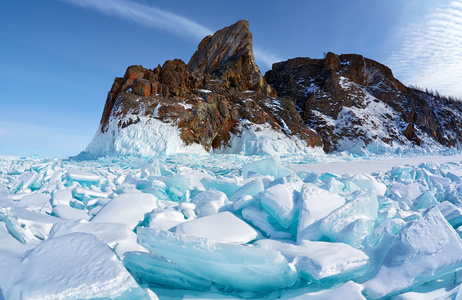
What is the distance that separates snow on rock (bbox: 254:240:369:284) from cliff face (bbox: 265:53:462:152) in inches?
1189

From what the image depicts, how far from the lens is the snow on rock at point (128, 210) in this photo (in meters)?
2.11

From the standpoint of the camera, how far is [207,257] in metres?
1.20

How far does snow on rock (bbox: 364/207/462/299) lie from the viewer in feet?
3.92

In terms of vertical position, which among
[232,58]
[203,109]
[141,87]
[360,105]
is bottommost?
[203,109]

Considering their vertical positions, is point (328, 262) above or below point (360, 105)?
below

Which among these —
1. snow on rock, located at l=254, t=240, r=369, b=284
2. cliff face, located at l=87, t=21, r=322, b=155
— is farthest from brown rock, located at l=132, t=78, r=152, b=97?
snow on rock, located at l=254, t=240, r=369, b=284

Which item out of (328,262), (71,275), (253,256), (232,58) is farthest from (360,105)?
(71,275)

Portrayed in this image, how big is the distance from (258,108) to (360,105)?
17.5m

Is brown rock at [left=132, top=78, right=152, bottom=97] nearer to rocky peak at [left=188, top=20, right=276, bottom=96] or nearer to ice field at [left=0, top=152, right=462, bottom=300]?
rocky peak at [left=188, top=20, right=276, bottom=96]

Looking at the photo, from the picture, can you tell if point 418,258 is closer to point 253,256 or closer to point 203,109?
point 253,256

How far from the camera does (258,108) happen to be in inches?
970

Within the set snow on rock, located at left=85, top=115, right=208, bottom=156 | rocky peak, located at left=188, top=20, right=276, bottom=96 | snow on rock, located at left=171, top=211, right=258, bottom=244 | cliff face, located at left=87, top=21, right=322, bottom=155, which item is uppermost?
rocky peak, located at left=188, top=20, right=276, bottom=96

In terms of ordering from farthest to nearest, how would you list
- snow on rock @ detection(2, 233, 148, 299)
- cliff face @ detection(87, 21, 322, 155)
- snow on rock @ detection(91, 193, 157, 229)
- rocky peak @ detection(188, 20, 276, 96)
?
rocky peak @ detection(188, 20, 276, 96)
cliff face @ detection(87, 21, 322, 155)
snow on rock @ detection(91, 193, 157, 229)
snow on rock @ detection(2, 233, 148, 299)

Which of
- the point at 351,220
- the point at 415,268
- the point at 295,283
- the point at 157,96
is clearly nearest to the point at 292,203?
the point at 351,220
